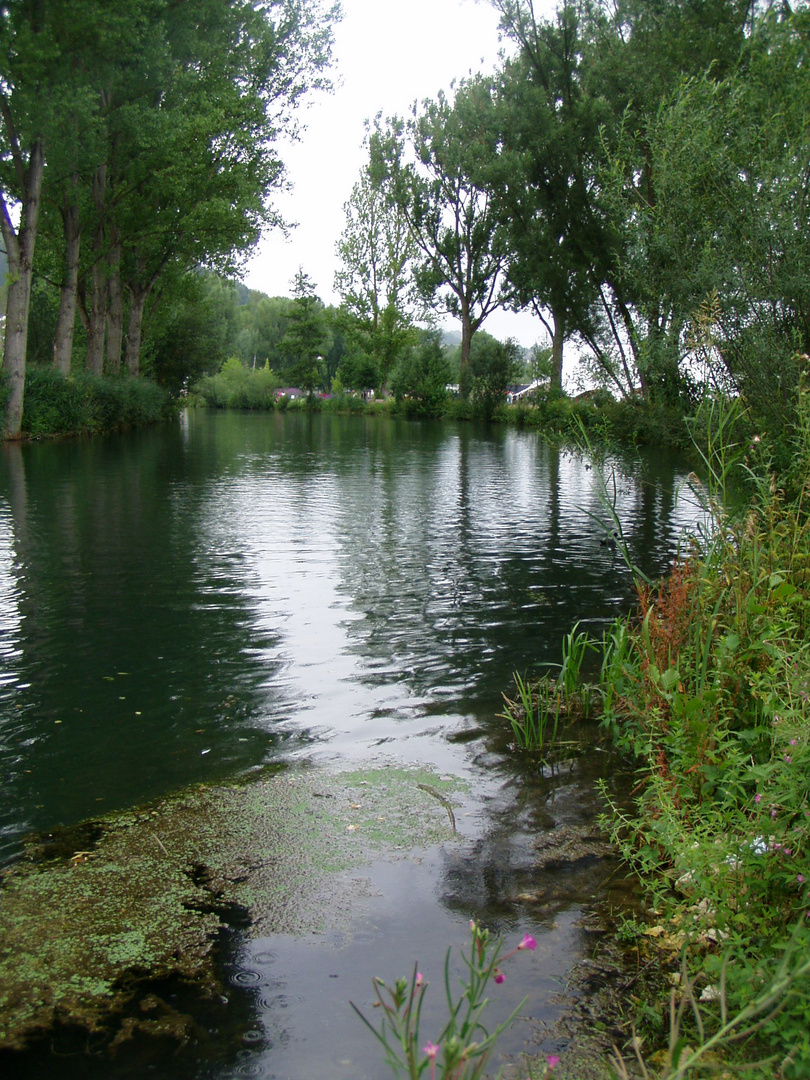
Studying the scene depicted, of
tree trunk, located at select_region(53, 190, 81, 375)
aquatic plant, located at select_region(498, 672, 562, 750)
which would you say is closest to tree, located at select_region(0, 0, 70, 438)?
tree trunk, located at select_region(53, 190, 81, 375)

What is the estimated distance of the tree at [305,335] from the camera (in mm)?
86500

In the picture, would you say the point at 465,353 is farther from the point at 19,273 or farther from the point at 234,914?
the point at 234,914

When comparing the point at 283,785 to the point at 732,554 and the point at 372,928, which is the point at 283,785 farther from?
the point at 732,554

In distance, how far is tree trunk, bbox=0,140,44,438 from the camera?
23.6 m

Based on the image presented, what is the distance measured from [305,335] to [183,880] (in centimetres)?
8641

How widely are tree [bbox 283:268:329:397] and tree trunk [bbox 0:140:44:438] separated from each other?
6203cm

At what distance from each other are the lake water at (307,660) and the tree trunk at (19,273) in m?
8.54

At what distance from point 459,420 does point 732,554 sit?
2270 inches

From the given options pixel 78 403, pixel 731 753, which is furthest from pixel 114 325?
pixel 731 753

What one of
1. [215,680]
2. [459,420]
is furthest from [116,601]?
[459,420]

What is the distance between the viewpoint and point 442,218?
59750 millimetres

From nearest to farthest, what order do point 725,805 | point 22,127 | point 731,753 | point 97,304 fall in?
1. point 725,805
2. point 731,753
3. point 22,127
4. point 97,304

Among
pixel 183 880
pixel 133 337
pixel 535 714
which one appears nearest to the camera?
pixel 183 880

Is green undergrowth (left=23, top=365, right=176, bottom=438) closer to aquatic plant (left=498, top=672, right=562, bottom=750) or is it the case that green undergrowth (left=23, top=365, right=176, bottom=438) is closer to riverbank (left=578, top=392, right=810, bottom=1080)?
aquatic plant (left=498, top=672, right=562, bottom=750)
